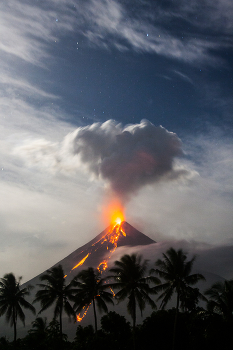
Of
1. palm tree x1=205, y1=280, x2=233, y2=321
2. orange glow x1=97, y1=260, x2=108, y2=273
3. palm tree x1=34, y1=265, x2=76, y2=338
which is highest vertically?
orange glow x1=97, y1=260, x2=108, y2=273

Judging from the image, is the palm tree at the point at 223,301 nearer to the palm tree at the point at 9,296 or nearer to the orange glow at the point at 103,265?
the palm tree at the point at 9,296

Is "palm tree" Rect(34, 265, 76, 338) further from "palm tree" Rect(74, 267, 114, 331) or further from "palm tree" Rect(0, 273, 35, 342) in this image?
"palm tree" Rect(0, 273, 35, 342)

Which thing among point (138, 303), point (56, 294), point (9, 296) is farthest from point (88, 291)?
point (9, 296)

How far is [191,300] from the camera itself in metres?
46.9

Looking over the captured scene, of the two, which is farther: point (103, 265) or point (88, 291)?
point (103, 265)

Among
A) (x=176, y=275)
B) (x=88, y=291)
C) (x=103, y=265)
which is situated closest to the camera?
(x=176, y=275)

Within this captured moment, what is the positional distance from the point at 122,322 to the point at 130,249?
5358 inches

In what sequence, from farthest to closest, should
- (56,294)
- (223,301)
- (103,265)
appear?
1. (103,265)
2. (56,294)
3. (223,301)

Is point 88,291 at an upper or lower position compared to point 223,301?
upper

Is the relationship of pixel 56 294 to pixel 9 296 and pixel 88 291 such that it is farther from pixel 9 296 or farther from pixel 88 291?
pixel 9 296

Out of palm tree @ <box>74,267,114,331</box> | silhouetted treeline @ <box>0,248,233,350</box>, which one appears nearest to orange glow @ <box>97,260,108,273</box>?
silhouetted treeline @ <box>0,248,233,350</box>

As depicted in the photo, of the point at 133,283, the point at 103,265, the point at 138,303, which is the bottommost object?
the point at 138,303

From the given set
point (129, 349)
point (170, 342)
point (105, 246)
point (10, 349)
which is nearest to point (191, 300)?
point (170, 342)

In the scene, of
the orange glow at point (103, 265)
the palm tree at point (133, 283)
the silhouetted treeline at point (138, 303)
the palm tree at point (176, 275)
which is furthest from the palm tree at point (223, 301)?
the orange glow at point (103, 265)
